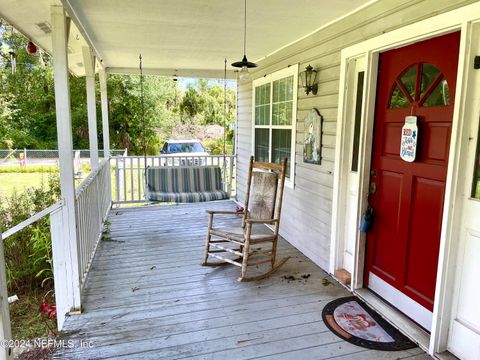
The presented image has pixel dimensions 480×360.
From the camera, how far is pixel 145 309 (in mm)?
2641

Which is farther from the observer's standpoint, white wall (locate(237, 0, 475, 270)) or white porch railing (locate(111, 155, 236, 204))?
white porch railing (locate(111, 155, 236, 204))

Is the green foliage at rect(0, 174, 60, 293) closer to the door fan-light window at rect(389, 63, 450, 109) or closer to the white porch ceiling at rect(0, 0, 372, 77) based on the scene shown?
the white porch ceiling at rect(0, 0, 372, 77)

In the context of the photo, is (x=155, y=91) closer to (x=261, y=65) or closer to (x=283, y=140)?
(x=261, y=65)

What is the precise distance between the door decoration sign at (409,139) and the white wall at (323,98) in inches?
25.5

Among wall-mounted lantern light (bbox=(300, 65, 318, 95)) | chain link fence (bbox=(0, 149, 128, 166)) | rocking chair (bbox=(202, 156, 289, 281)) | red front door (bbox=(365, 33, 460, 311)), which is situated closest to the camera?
red front door (bbox=(365, 33, 460, 311))

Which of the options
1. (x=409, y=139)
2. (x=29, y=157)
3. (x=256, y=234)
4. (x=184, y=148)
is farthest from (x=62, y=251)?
(x=29, y=157)

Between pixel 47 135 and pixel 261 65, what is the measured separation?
40.5 feet

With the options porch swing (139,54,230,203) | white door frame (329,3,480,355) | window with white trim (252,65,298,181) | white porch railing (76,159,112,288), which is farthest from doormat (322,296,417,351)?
porch swing (139,54,230,203)

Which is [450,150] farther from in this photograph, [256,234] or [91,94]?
[91,94]

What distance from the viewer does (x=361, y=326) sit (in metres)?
2.43

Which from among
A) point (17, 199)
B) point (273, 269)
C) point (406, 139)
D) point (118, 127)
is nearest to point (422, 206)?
point (406, 139)

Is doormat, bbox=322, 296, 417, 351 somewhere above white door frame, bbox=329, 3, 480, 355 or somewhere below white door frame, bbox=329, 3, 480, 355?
below

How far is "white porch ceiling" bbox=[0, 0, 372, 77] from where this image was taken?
8.96 feet

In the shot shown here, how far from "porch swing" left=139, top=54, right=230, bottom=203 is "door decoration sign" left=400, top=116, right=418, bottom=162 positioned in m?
2.79
